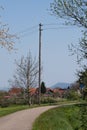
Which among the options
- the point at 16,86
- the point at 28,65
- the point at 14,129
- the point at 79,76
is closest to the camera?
the point at 79,76

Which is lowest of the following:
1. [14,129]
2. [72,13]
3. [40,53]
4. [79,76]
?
[14,129]

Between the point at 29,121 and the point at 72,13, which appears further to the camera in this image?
the point at 29,121

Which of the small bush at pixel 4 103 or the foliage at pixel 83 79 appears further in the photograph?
the small bush at pixel 4 103

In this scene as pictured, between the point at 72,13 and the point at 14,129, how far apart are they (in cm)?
638

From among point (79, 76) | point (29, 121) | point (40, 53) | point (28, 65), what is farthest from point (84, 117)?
point (28, 65)

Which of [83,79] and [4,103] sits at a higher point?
[4,103]

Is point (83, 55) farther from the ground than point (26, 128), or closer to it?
farther from the ground

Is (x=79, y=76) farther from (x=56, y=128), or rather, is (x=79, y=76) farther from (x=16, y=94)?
(x=16, y=94)

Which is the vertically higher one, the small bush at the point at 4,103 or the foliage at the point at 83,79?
the small bush at the point at 4,103

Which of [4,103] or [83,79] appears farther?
[4,103]

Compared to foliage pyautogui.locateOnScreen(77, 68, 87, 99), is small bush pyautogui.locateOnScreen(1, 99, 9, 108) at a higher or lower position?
higher

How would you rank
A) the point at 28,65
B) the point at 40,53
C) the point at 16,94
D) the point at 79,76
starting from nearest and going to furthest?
the point at 79,76, the point at 40,53, the point at 28,65, the point at 16,94

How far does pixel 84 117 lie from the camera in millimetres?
19047

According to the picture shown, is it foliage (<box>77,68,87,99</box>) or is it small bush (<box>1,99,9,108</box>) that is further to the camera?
small bush (<box>1,99,9,108</box>)
